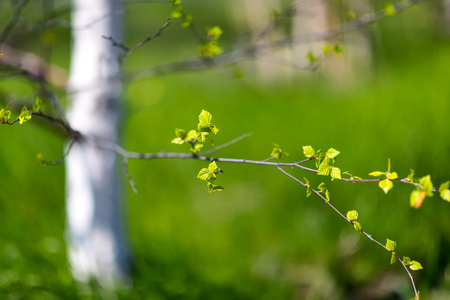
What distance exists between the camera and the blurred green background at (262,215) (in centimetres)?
166

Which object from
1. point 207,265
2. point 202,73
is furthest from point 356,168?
point 202,73

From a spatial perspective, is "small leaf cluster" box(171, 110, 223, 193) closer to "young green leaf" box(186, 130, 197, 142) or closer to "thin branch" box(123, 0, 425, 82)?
"young green leaf" box(186, 130, 197, 142)

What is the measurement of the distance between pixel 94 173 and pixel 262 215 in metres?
1.24

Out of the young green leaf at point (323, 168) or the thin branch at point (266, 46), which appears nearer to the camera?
the young green leaf at point (323, 168)

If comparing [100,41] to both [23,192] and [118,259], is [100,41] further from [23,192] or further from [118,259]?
[23,192]

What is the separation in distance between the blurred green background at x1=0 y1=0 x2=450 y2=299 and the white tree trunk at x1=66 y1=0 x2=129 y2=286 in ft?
0.40

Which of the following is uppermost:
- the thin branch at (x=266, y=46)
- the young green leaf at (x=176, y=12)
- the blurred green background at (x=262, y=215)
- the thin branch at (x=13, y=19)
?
the thin branch at (x=13, y=19)

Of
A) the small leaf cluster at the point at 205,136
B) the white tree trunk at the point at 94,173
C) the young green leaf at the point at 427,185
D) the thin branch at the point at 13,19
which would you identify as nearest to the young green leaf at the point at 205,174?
the small leaf cluster at the point at 205,136

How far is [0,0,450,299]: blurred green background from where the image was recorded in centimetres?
166

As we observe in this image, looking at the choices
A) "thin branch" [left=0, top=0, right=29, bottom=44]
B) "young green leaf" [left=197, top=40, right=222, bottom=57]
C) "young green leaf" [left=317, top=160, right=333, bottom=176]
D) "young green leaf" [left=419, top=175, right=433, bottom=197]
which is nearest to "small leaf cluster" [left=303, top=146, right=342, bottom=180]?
"young green leaf" [left=317, top=160, right=333, bottom=176]

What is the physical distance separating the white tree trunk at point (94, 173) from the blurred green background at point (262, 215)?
12cm

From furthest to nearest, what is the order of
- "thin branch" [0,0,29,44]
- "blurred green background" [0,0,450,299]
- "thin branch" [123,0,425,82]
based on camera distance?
"blurred green background" [0,0,450,299] < "thin branch" [123,0,425,82] < "thin branch" [0,0,29,44]

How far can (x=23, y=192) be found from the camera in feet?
7.64

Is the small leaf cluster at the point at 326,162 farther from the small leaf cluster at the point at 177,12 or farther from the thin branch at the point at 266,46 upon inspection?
the thin branch at the point at 266,46
